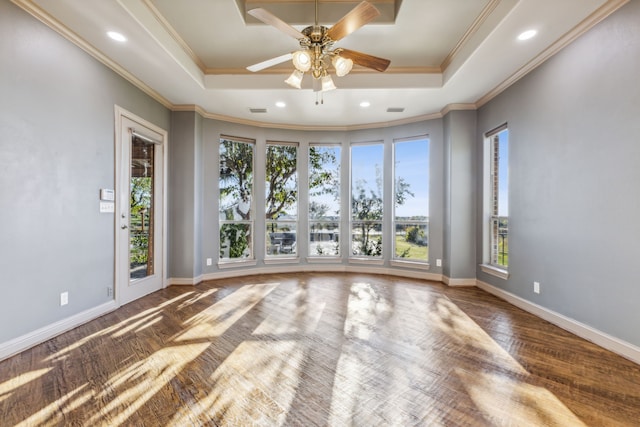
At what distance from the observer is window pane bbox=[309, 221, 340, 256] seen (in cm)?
584

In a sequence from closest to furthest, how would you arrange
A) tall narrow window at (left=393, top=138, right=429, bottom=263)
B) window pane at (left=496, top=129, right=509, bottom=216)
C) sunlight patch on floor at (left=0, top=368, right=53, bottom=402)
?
1. sunlight patch on floor at (left=0, top=368, right=53, bottom=402)
2. window pane at (left=496, top=129, right=509, bottom=216)
3. tall narrow window at (left=393, top=138, right=429, bottom=263)

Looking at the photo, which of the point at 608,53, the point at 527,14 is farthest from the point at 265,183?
the point at 608,53

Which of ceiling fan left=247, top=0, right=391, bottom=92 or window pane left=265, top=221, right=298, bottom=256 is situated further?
window pane left=265, top=221, right=298, bottom=256

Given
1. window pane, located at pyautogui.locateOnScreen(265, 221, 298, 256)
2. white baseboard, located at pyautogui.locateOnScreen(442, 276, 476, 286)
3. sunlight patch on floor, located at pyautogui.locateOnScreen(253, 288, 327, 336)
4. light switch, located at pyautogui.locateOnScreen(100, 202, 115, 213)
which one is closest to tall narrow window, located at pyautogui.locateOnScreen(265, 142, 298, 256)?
window pane, located at pyautogui.locateOnScreen(265, 221, 298, 256)

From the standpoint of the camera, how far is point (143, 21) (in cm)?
269

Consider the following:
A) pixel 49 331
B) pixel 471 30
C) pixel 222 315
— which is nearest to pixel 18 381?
pixel 49 331

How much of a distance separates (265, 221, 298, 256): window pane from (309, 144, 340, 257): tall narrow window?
1.18ft

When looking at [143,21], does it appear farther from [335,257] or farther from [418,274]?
[418,274]

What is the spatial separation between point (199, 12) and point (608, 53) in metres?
3.71

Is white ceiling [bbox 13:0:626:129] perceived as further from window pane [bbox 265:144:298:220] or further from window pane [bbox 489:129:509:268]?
window pane [bbox 265:144:298:220]

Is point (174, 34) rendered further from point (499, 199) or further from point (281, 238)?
point (499, 199)

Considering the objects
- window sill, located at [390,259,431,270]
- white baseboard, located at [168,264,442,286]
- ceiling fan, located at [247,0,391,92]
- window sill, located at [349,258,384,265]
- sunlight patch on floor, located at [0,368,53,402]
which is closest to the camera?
sunlight patch on floor, located at [0,368,53,402]

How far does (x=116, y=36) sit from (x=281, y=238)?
3.82 meters

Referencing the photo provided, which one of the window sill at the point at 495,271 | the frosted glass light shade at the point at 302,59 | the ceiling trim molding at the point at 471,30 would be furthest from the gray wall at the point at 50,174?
the window sill at the point at 495,271
